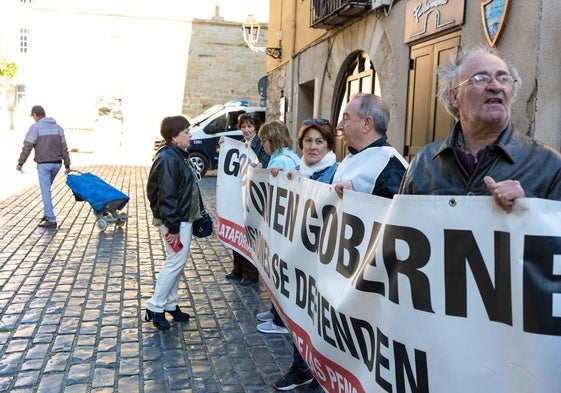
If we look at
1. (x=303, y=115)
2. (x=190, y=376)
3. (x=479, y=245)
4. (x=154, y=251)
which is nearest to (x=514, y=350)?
(x=479, y=245)

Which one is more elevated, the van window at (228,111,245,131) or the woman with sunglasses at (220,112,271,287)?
the van window at (228,111,245,131)

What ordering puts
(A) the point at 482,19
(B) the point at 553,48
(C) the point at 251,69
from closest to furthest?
(B) the point at 553,48 → (A) the point at 482,19 → (C) the point at 251,69

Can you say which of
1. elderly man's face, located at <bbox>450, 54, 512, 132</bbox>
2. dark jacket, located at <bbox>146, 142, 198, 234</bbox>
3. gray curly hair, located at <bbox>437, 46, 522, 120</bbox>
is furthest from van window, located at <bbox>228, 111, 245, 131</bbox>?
elderly man's face, located at <bbox>450, 54, 512, 132</bbox>

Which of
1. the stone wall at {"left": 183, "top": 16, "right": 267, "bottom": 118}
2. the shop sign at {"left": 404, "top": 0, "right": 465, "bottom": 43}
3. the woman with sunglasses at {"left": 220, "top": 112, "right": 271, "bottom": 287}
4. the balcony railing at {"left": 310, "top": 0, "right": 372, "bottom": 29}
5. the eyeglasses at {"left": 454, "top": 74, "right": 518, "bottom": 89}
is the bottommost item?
the woman with sunglasses at {"left": 220, "top": 112, "right": 271, "bottom": 287}

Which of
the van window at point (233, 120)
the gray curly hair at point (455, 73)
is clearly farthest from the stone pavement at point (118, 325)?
the van window at point (233, 120)

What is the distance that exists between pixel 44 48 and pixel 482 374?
119 feet

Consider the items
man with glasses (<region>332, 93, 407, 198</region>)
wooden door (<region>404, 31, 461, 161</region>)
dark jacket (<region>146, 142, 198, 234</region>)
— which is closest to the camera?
man with glasses (<region>332, 93, 407, 198</region>)

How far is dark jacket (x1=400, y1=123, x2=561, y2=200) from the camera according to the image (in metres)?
2.00

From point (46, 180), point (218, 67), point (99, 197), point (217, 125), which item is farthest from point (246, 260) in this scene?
point (218, 67)

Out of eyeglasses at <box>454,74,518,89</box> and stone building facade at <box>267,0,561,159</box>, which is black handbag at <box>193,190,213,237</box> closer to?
stone building facade at <box>267,0,561,159</box>

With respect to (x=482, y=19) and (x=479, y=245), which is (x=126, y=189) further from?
(x=479, y=245)

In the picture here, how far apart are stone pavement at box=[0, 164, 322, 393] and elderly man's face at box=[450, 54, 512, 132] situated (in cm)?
236

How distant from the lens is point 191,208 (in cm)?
475

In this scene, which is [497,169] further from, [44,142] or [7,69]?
[7,69]
